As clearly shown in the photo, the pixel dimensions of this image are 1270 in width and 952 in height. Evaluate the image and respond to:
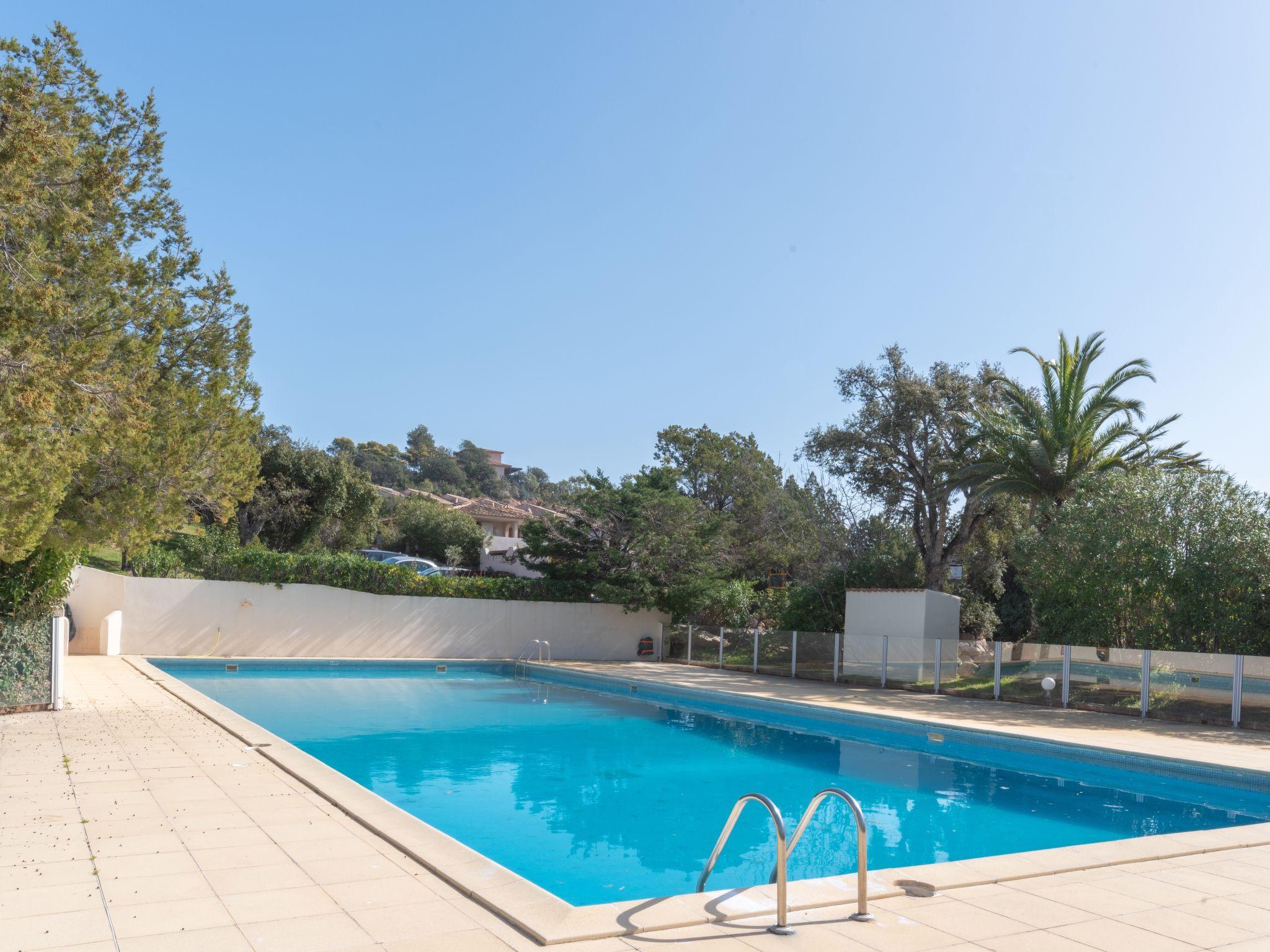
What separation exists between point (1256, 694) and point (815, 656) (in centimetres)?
856

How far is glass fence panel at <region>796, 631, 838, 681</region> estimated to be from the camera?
20.2 metres

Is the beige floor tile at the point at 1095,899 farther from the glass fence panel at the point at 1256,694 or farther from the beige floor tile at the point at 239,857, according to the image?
the glass fence panel at the point at 1256,694

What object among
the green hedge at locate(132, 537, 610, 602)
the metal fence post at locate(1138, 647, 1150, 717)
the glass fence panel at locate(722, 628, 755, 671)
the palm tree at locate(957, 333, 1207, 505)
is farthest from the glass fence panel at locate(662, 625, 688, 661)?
the metal fence post at locate(1138, 647, 1150, 717)

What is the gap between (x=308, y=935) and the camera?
4.23 meters

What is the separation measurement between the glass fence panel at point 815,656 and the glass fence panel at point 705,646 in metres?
2.96

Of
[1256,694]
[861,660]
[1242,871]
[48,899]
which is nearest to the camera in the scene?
[48,899]

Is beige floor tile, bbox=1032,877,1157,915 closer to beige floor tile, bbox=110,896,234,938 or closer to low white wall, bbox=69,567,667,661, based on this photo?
beige floor tile, bbox=110,896,234,938

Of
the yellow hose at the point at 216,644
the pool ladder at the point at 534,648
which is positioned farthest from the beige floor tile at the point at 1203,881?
the yellow hose at the point at 216,644

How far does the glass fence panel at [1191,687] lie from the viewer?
14.1 metres

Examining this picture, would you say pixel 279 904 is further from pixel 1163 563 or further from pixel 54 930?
pixel 1163 563

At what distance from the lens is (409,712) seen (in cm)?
1633

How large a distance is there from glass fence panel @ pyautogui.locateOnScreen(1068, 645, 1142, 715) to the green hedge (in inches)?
462

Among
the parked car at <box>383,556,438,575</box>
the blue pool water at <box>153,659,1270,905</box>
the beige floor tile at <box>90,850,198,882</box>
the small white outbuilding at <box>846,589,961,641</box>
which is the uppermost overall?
the parked car at <box>383,556,438,575</box>

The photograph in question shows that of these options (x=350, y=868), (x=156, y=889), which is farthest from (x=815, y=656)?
(x=156, y=889)
